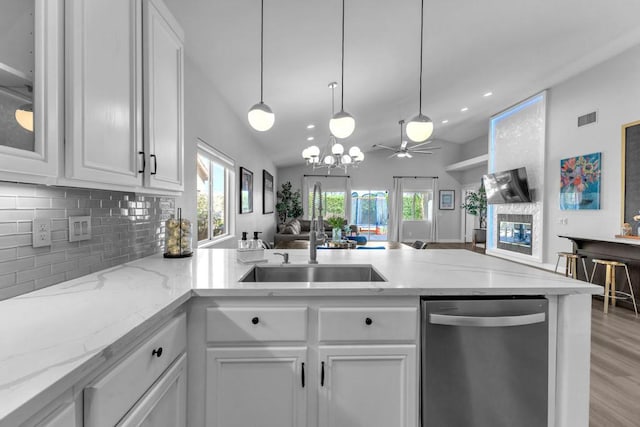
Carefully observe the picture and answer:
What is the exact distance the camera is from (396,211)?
9.97 m

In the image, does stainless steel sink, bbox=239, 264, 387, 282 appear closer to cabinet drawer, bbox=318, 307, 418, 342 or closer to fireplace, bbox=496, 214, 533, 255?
cabinet drawer, bbox=318, 307, 418, 342

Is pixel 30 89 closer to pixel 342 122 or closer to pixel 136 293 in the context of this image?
pixel 136 293

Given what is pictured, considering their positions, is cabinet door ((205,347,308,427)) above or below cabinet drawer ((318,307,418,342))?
below

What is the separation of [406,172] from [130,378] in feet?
32.9

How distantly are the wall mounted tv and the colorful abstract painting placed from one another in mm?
612

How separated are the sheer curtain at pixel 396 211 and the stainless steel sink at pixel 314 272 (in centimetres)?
850

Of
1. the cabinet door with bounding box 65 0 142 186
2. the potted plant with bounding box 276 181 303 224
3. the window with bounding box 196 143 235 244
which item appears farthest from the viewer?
the potted plant with bounding box 276 181 303 224

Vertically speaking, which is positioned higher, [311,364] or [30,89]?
[30,89]

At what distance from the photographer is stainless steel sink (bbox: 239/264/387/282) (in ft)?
5.60

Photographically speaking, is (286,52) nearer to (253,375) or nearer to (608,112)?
(253,375)

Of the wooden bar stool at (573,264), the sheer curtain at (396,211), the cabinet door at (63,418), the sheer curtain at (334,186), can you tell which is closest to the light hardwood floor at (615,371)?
the wooden bar stool at (573,264)

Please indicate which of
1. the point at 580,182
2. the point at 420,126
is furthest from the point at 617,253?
the point at 420,126

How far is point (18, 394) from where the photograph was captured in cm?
51

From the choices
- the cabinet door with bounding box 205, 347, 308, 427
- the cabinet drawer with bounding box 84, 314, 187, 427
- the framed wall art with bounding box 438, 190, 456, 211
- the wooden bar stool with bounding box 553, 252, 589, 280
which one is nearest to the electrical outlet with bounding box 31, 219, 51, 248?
the cabinet drawer with bounding box 84, 314, 187, 427
